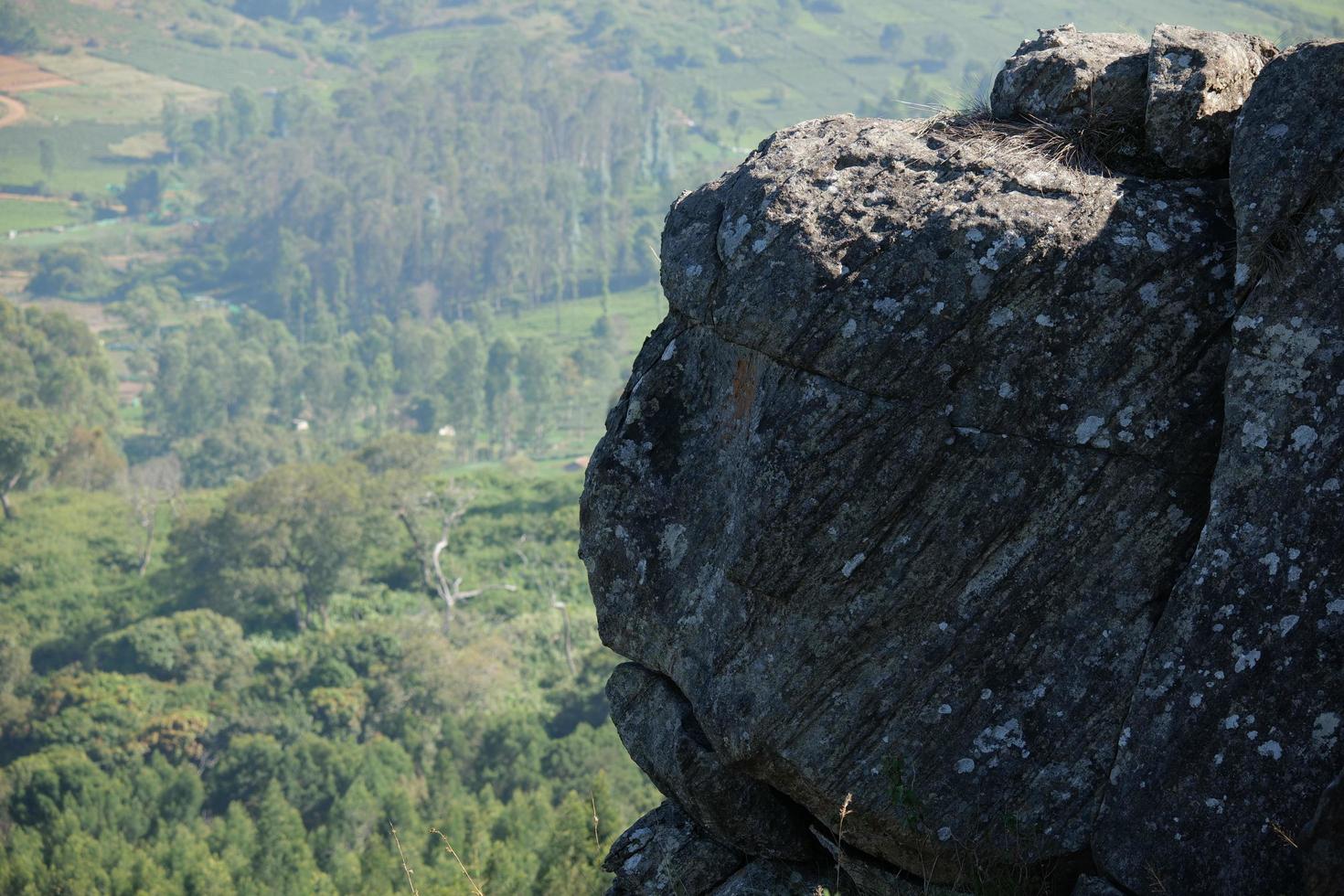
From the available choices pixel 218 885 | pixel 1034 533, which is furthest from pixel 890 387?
pixel 218 885

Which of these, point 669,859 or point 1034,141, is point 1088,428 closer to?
point 1034,141

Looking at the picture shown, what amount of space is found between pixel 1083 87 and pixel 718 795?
4.85 m

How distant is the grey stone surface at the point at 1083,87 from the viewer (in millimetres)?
7551

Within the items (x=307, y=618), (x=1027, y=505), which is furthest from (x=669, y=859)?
(x=307, y=618)

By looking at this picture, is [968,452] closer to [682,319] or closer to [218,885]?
[682,319]

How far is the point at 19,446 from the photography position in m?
94.0

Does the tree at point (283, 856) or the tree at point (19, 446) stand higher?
the tree at point (283, 856)

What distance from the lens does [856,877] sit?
24.9ft

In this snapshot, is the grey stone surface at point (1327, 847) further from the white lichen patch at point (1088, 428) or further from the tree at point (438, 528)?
the tree at point (438, 528)

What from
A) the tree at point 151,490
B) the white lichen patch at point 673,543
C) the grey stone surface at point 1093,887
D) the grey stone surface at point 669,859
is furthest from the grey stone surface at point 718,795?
the tree at point 151,490

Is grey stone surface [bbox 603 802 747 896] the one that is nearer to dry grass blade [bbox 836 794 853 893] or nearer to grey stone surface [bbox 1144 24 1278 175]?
dry grass blade [bbox 836 794 853 893]

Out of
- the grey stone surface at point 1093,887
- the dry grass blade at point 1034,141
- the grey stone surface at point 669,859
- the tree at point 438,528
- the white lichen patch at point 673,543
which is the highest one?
the dry grass blade at point 1034,141

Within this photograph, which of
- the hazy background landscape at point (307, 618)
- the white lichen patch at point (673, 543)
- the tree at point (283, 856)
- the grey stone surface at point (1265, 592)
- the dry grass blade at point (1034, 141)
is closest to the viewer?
the grey stone surface at point (1265, 592)

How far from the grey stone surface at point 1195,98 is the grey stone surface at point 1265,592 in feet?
1.77
